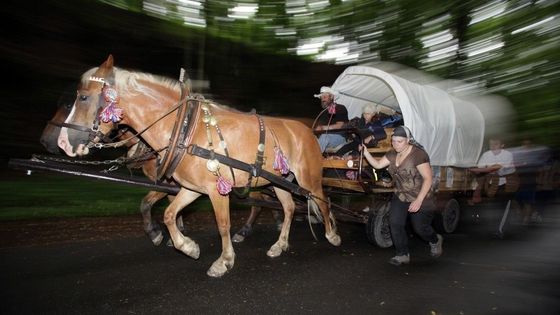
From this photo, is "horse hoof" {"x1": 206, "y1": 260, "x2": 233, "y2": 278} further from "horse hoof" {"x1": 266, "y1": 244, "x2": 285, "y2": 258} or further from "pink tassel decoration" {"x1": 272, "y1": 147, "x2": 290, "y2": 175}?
"pink tassel decoration" {"x1": 272, "y1": 147, "x2": 290, "y2": 175}

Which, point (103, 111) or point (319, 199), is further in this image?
point (319, 199)

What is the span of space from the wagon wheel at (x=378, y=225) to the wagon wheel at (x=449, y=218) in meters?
1.08

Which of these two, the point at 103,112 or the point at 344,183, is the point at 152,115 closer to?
the point at 103,112

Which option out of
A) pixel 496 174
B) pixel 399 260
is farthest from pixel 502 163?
pixel 399 260

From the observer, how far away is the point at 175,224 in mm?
3734

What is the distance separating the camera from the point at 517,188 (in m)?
6.50

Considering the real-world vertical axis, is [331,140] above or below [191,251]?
above

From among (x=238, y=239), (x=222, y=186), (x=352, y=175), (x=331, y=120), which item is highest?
(x=331, y=120)

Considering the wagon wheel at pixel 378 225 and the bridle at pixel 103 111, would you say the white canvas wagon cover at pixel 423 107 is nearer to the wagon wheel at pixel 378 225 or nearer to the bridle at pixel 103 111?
the wagon wheel at pixel 378 225

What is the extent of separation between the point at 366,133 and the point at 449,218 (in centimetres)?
229

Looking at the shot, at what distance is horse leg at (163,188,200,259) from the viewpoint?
371 centimetres

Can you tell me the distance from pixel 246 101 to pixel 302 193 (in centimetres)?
783

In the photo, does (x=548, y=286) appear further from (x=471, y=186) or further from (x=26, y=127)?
(x=26, y=127)

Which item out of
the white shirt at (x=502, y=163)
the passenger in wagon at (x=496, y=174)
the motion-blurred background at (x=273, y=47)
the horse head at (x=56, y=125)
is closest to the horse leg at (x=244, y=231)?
the horse head at (x=56, y=125)
